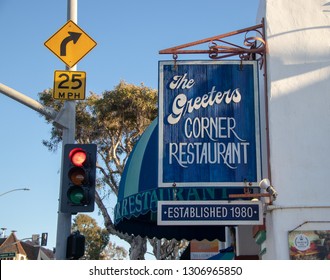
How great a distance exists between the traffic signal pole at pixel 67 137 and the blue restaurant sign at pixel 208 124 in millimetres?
2160

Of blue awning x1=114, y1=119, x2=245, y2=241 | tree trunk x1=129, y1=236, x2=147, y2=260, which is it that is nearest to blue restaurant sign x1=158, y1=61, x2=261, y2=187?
blue awning x1=114, y1=119, x2=245, y2=241

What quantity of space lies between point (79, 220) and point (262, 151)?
53183 millimetres

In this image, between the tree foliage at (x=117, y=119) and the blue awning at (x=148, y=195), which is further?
the tree foliage at (x=117, y=119)

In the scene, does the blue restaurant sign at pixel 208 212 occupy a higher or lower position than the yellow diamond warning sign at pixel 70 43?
lower

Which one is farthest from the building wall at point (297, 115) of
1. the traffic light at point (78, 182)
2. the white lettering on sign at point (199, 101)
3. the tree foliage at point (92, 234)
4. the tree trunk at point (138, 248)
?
the tree foliage at point (92, 234)

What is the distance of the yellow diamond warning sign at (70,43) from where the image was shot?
9625mm

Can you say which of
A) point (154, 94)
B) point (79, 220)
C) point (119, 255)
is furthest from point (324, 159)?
point (119, 255)

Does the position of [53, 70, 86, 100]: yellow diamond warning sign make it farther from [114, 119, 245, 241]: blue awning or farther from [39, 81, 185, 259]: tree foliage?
[39, 81, 185, 259]: tree foliage

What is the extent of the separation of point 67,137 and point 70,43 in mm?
1736

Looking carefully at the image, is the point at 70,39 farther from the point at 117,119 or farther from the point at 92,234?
the point at 92,234

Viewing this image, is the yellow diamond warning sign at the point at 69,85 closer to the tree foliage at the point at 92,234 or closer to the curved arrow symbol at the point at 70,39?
the curved arrow symbol at the point at 70,39

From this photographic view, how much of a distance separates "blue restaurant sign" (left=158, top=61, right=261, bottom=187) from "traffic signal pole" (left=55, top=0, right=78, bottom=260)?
216 cm

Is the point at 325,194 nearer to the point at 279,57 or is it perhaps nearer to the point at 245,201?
the point at 245,201

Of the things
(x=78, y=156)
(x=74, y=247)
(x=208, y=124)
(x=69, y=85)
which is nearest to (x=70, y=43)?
(x=69, y=85)
